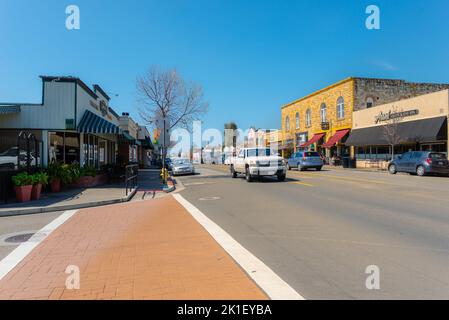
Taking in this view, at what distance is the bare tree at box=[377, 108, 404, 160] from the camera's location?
29.2 meters

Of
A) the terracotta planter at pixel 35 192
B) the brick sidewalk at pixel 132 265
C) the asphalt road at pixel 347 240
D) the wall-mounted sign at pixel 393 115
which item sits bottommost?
the brick sidewalk at pixel 132 265

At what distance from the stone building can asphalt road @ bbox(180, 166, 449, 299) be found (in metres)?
29.1

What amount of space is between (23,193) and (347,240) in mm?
10602

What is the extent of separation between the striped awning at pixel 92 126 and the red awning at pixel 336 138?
29425mm

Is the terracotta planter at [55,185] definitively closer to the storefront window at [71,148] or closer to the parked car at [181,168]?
the storefront window at [71,148]

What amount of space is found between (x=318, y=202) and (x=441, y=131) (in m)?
20.8

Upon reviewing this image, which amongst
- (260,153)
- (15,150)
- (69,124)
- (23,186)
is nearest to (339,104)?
(260,153)

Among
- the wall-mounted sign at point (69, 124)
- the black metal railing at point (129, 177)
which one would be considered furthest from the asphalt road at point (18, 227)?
the wall-mounted sign at point (69, 124)

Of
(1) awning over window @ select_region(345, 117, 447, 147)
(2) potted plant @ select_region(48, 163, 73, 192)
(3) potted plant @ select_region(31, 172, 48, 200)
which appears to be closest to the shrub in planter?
(2) potted plant @ select_region(48, 163, 73, 192)

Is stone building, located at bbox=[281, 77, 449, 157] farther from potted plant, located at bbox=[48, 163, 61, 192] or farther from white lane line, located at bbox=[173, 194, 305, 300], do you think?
white lane line, located at bbox=[173, 194, 305, 300]

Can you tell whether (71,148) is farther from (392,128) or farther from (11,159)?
(392,128)

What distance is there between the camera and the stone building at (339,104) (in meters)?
38.0

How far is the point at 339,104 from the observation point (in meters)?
40.8
